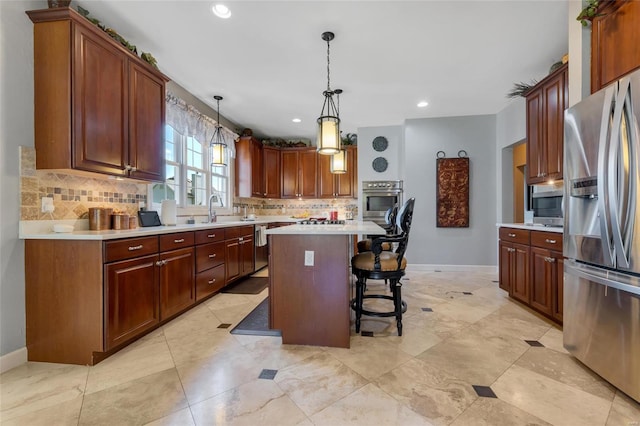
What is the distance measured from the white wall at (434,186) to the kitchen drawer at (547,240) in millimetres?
1995

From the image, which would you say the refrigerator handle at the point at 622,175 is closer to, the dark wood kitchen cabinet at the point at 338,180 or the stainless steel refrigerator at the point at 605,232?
the stainless steel refrigerator at the point at 605,232

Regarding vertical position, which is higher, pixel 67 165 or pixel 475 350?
pixel 67 165

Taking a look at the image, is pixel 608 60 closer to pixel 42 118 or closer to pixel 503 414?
pixel 503 414

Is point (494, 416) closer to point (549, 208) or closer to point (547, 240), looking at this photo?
point (547, 240)

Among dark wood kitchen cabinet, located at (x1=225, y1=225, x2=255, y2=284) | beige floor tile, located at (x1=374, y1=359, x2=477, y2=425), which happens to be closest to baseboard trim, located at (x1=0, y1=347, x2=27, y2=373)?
dark wood kitchen cabinet, located at (x1=225, y1=225, x2=255, y2=284)

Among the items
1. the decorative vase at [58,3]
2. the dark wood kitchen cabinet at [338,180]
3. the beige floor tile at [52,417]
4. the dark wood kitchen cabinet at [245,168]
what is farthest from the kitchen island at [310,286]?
the dark wood kitchen cabinet at [338,180]

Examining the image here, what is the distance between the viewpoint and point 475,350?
2047mm

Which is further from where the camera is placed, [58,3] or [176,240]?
[176,240]

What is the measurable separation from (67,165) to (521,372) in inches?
129

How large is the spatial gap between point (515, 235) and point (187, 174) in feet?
13.5

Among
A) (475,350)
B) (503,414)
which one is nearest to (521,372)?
(475,350)

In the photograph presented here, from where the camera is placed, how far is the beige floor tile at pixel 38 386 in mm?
1478

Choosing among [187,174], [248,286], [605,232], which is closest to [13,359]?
[248,286]

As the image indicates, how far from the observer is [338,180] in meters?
5.99
